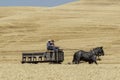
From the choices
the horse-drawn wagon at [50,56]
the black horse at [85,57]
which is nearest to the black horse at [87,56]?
the black horse at [85,57]

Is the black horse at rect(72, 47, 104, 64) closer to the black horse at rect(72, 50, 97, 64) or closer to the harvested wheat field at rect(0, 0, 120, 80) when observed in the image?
the black horse at rect(72, 50, 97, 64)

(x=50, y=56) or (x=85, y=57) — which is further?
(x=50, y=56)

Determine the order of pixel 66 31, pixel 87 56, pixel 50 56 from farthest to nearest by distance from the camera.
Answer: pixel 66 31 → pixel 50 56 → pixel 87 56

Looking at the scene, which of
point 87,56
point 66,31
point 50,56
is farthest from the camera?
point 66,31

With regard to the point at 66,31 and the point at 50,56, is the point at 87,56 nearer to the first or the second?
the point at 50,56

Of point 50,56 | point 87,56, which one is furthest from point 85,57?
point 50,56

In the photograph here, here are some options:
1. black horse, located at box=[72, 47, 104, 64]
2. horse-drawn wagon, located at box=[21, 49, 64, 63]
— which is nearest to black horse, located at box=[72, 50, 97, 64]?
black horse, located at box=[72, 47, 104, 64]

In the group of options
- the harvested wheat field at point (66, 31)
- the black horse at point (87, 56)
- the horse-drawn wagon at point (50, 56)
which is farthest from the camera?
the harvested wheat field at point (66, 31)

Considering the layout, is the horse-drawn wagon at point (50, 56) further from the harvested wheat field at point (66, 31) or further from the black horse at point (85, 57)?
the harvested wheat field at point (66, 31)

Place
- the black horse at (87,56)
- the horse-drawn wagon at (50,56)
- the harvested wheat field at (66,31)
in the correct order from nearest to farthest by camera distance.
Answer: the black horse at (87,56) < the horse-drawn wagon at (50,56) < the harvested wheat field at (66,31)

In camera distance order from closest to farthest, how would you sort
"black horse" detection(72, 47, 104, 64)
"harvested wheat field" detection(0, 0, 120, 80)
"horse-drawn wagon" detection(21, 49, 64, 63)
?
"black horse" detection(72, 47, 104, 64) < "horse-drawn wagon" detection(21, 49, 64, 63) < "harvested wheat field" detection(0, 0, 120, 80)

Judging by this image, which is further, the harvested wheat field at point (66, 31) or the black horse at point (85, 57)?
the harvested wheat field at point (66, 31)

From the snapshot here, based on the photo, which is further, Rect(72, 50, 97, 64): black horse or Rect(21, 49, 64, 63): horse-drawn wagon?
Rect(21, 49, 64, 63): horse-drawn wagon

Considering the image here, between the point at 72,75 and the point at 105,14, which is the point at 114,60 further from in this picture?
the point at 105,14
